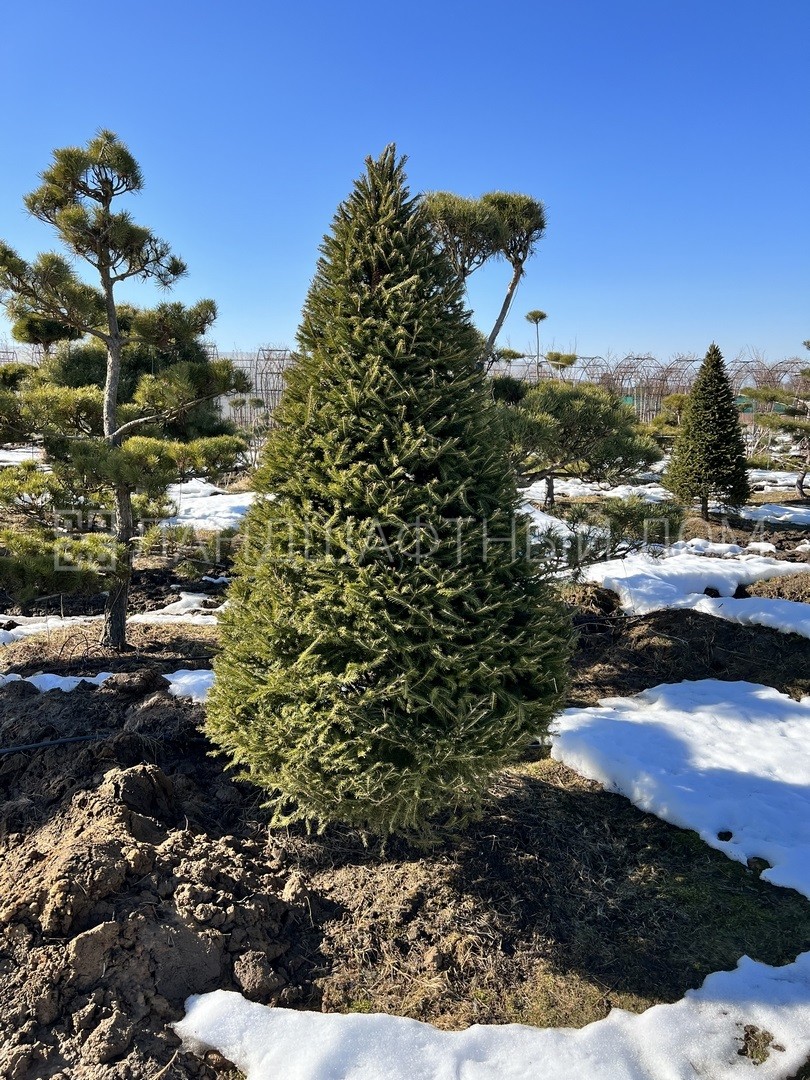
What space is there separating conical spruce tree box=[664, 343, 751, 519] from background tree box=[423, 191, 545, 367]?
4.62 m

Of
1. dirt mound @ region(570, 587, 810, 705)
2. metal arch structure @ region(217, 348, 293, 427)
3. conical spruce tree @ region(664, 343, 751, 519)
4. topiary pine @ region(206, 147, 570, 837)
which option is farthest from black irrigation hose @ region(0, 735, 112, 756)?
metal arch structure @ region(217, 348, 293, 427)

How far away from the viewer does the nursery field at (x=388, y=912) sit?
2.21m

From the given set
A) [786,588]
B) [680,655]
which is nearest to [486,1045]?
[680,655]

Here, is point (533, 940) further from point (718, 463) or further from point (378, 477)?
point (718, 463)

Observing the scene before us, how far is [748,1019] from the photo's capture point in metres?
2.41

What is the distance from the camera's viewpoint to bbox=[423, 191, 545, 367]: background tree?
9.12 meters

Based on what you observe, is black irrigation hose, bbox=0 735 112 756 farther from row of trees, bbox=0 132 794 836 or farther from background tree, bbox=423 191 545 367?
background tree, bbox=423 191 545 367

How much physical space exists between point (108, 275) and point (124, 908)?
5.13 metres

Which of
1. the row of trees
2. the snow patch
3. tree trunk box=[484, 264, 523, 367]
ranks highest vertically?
tree trunk box=[484, 264, 523, 367]

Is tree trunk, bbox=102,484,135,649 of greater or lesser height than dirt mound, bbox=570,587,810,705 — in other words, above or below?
above

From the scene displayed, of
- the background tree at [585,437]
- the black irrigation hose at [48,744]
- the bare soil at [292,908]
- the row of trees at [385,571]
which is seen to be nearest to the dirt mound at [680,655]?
the background tree at [585,437]

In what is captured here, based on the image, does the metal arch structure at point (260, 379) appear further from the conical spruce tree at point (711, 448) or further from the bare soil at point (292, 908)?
the bare soil at point (292, 908)

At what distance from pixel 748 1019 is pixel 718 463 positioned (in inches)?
456

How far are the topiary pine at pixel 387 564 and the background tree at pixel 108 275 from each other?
286 centimetres
